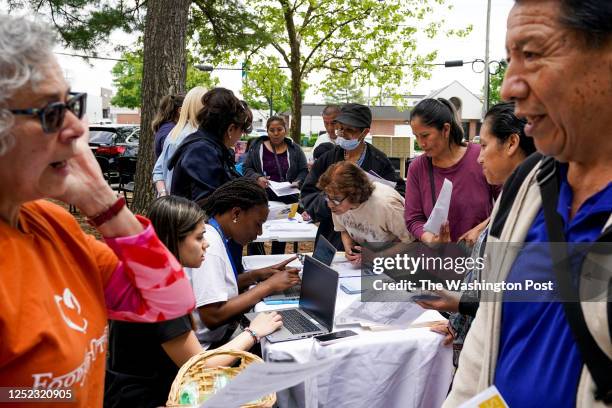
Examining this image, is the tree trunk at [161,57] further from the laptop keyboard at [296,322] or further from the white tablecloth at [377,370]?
the white tablecloth at [377,370]

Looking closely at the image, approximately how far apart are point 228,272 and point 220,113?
136cm

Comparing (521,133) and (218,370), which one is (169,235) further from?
(521,133)

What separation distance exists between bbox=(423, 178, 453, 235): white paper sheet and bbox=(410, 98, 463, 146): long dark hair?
1.86ft

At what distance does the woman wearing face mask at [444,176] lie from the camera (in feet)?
10.4

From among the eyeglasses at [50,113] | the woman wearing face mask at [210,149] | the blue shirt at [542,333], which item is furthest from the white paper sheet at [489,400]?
the woman wearing face mask at [210,149]

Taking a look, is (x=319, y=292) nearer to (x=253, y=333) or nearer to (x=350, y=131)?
(x=253, y=333)

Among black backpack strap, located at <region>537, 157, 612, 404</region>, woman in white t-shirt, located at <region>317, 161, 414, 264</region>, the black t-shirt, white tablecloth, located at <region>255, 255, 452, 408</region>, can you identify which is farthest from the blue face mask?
black backpack strap, located at <region>537, 157, 612, 404</region>

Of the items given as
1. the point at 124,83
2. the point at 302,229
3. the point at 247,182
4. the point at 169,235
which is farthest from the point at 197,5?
the point at 124,83

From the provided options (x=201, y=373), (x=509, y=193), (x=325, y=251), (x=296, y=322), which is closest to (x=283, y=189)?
(x=325, y=251)

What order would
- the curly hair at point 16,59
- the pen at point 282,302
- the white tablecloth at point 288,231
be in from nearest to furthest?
the curly hair at point 16,59 → the pen at point 282,302 → the white tablecloth at point 288,231

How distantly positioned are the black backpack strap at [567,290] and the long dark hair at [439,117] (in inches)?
81.1

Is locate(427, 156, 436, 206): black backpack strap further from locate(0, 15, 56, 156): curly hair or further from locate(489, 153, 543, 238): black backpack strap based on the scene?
locate(0, 15, 56, 156): curly hair

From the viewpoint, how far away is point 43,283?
102 centimetres

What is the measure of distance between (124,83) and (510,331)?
176 feet
